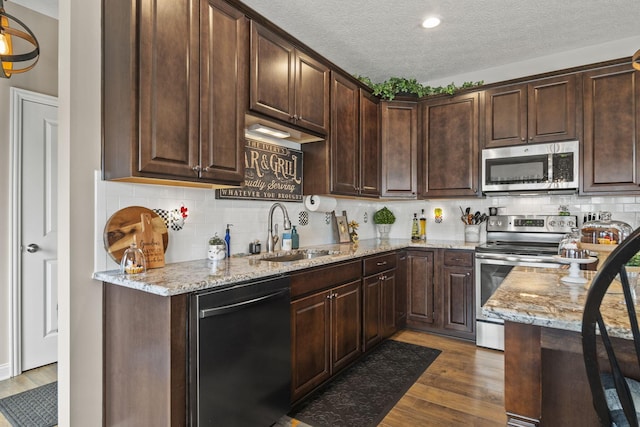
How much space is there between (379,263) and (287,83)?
171cm

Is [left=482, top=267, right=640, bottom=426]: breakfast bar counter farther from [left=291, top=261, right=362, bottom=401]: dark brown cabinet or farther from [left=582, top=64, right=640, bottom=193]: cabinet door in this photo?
[left=582, top=64, right=640, bottom=193]: cabinet door

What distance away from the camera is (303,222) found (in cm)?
328

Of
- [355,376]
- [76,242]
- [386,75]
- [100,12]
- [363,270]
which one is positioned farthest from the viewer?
[386,75]

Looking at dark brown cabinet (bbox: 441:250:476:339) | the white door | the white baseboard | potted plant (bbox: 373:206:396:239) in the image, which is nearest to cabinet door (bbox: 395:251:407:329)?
dark brown cabinet (bbox: 441:250:476:339)

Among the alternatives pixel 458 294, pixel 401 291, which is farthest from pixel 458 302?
pixel 401 291

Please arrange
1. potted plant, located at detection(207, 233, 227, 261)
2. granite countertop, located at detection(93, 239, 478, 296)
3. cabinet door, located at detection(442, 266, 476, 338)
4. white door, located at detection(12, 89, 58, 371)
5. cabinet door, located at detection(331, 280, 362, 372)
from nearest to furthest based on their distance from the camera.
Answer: granite countertop, located at detection(93, 239, 478, 296) → potted plant, located at detection(207, 233, 227, 261) → cabinet door, located at detection(331, 280, 362, 372) → white door, located at detection(12, 89, 58, 371) → cabinet door, located at detection(442, 266, 476, 338)

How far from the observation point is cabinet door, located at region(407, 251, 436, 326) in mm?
3592

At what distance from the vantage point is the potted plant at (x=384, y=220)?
4.18m

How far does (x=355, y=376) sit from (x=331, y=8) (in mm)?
2803

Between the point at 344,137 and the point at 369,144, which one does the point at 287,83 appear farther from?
the point at 369,144

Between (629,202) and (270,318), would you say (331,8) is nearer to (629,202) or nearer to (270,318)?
(270,318)

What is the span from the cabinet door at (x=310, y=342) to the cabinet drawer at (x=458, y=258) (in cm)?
162

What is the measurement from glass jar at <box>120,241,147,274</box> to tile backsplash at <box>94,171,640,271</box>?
18 centimetres

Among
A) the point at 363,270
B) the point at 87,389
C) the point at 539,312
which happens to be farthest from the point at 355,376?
the point at 539,312
